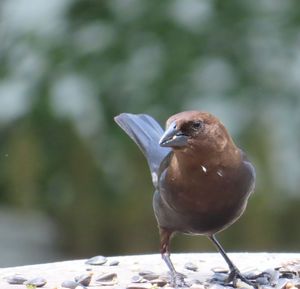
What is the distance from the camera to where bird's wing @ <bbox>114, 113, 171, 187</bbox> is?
4.21 m

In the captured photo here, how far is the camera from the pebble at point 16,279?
12.7 feet

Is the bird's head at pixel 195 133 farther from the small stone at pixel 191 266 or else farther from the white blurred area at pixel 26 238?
the white blurred area at pixel 26 238

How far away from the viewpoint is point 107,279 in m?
3.96

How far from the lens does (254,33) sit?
6770mm

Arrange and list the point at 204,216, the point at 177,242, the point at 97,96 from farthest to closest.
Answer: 1. the point at 177,242
2. the point at 97,96
3. the point at 204,216

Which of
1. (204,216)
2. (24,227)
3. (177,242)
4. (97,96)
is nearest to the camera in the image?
(204,216)

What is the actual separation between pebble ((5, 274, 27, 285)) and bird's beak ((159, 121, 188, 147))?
1.97 ft

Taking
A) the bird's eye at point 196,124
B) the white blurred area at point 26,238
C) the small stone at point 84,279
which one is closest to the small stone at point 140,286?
the small stone at point 84,279

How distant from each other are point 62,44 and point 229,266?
296 centimetres

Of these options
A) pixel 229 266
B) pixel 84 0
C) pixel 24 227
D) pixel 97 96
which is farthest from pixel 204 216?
pixel 24 227

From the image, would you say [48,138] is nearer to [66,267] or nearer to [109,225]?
[109,225]

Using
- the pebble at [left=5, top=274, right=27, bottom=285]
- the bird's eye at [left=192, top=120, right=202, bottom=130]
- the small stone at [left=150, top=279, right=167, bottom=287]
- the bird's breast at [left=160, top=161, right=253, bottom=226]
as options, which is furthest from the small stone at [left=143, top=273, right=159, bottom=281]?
the bird's eye at [left=192, top=120, right=202, bottom=130]

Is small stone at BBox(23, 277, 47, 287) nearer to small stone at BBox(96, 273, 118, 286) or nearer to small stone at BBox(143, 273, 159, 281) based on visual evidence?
small stone at BBox(96, 273, 118, 286)

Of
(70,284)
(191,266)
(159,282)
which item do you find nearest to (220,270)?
(191,266)
